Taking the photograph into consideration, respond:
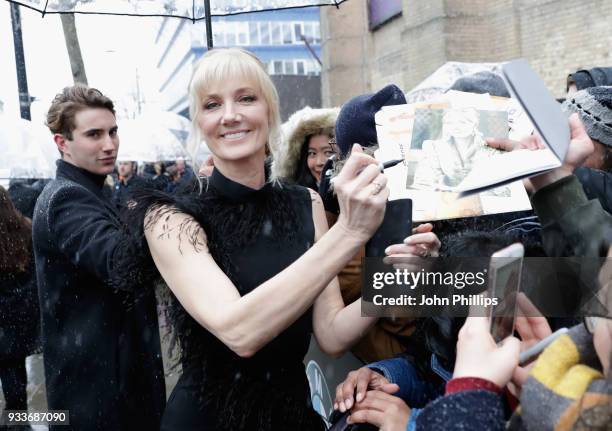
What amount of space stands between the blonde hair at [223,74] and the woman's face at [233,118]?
15mm

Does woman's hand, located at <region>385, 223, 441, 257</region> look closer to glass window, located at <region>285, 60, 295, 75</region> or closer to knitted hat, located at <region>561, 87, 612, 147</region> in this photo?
knitted hat, located at <region>561, 87, 612, 147</region>

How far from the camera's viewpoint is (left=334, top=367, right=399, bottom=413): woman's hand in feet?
5.32

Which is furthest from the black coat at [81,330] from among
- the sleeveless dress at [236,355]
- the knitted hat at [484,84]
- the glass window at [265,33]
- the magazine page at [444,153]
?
the glass window at [265,33]

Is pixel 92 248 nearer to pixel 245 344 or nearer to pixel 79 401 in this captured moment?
pixel 79 401

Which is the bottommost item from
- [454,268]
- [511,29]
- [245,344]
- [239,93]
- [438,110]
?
[245,344]

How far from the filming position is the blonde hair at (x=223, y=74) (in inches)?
74.0

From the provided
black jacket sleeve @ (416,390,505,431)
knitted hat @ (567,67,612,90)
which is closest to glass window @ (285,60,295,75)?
knitted hat @ (567,67,612,90)

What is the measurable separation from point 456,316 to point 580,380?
1.53 feet

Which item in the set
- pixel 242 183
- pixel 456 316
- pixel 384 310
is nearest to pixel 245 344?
pixel 384 310

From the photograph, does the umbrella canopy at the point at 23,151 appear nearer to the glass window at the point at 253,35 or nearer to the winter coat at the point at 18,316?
the winter coat at the point at 18,316

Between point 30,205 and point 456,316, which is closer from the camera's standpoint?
point 456,316

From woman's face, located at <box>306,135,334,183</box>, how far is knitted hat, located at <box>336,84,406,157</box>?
1400 millimetres

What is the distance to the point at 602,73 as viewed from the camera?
3.45 meters

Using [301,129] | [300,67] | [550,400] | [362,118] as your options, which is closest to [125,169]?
[301,129]
